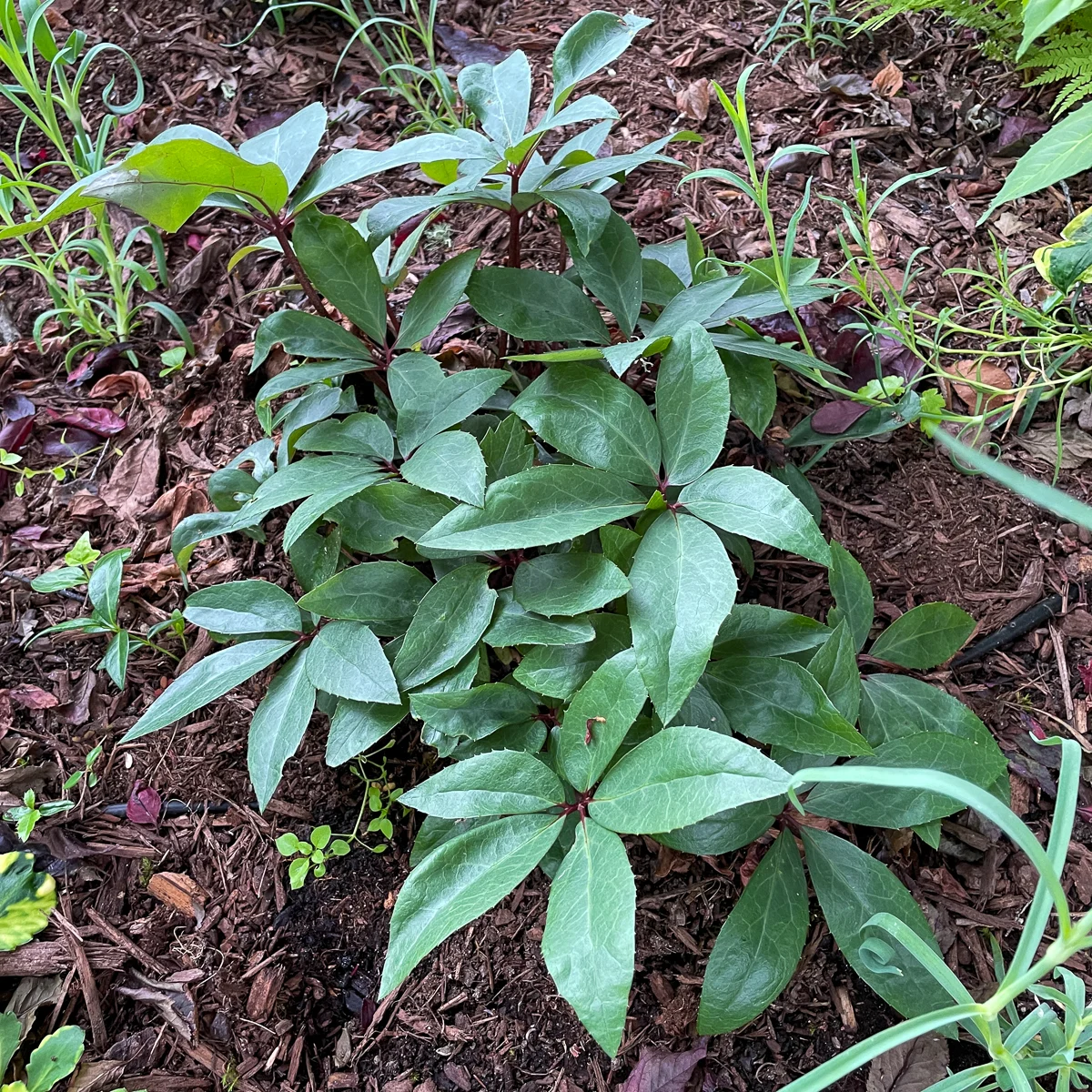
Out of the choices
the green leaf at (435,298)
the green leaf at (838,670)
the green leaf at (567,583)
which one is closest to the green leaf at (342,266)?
the green leaf at (435,298)

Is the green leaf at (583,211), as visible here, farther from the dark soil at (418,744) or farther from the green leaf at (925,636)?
the green leaf at (925,636)

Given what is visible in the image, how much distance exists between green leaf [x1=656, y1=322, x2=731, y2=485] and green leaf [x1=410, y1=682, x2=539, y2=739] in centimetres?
37

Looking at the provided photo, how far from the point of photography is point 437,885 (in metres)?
0.93

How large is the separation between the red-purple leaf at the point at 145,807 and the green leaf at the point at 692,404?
39.9 inches

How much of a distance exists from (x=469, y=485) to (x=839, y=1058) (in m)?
0.71

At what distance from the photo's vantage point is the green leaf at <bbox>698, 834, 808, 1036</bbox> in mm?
1001

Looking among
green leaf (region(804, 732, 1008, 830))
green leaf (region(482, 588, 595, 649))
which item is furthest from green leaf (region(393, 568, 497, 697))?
green leaf (region(804, 732, 1008, 830))

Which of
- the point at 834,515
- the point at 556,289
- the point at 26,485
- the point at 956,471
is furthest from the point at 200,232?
the point at 956,471

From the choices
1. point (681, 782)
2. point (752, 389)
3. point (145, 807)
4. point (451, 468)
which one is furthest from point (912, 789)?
point (145, 807)

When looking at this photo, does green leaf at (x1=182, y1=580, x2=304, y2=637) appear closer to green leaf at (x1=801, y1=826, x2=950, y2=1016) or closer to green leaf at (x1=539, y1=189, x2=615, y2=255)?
green leaf at (x1=539, y1=189, x2=615, y2=255)

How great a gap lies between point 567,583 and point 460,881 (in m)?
0.39

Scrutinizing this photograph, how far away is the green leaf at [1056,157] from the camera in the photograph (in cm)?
102

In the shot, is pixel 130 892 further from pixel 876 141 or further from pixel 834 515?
pixel 876 141

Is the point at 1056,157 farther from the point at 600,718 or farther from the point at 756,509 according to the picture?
the point at 600,718
